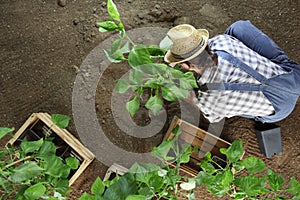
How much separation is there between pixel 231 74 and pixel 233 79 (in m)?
0.03

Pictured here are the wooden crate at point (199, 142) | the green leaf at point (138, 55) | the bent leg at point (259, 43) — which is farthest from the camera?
the wooden crate at point (199, 142)

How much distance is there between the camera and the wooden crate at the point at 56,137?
2.20 meters

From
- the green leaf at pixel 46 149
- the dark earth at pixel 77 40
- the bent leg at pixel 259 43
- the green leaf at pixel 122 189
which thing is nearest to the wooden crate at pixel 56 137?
the dark earth at pixel 77 40

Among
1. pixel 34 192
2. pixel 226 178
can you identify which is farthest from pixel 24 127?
pixel 226 178

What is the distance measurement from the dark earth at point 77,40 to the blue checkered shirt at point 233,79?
1.79 ft

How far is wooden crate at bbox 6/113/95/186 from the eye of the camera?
220cm

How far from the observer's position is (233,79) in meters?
1.73

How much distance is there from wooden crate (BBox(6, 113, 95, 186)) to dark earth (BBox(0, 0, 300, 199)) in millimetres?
149

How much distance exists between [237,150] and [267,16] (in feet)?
3.17

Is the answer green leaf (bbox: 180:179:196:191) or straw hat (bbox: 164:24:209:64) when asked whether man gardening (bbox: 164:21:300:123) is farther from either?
green leaf (bbox: 180:179:196:191)

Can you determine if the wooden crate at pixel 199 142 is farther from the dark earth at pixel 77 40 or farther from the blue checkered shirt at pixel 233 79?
the blue checkered shirt at pixel 233 79

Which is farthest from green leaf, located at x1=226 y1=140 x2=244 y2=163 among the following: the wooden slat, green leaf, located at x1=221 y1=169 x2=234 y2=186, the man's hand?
the wooden slat

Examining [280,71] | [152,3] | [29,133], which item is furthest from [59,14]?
[280,71]

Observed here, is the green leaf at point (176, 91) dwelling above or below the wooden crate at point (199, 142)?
above
